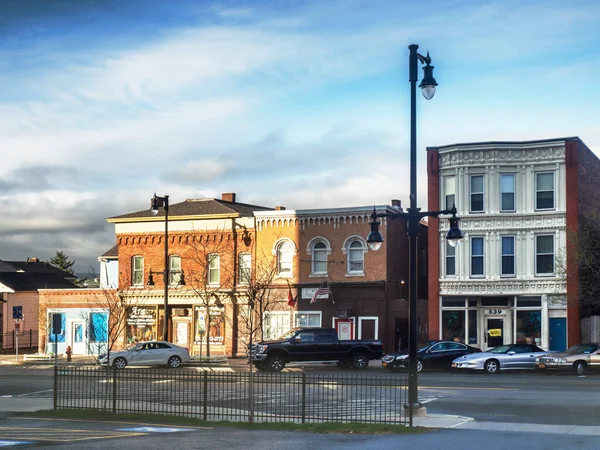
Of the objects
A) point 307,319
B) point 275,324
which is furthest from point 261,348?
point 275,324

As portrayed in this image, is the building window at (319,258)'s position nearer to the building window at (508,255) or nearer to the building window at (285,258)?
the building window at (285,258)

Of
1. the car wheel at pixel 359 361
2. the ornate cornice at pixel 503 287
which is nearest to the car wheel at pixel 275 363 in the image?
the car wheel at pixel 359 361

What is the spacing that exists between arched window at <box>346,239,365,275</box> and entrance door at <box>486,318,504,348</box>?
24.5ft

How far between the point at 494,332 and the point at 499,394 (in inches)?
775

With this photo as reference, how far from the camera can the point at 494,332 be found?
4744 centimetres

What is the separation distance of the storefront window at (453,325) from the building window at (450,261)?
83.6 inches

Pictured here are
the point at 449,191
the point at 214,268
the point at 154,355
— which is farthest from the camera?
the point at 214,268

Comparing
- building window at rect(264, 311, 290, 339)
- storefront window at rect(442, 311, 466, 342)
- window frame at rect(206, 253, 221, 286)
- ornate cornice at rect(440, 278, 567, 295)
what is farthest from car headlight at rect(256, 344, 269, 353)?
window frame at rect(206, 253, 221, 286)

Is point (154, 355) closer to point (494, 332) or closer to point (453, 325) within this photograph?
point (453, 325)

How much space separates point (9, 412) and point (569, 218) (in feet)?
98.3

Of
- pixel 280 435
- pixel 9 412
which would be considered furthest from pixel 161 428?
pixel 9 412

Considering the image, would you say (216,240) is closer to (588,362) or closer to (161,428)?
(588,362)

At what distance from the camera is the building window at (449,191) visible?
47.8 meters

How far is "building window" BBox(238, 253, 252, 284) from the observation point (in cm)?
5331
